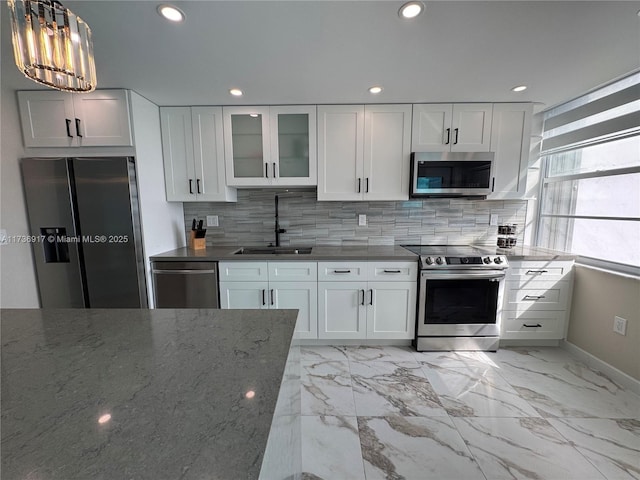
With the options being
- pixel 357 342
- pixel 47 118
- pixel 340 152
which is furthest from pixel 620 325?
pixel 47 118

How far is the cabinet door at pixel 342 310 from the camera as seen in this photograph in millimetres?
2436

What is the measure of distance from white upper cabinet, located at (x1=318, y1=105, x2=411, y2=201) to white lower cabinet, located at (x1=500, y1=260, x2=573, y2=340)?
131cm

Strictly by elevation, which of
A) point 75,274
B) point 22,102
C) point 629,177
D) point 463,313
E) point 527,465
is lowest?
point 527,465

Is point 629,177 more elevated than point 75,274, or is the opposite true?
point 629,177

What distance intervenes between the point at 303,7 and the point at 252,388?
1.66 meters

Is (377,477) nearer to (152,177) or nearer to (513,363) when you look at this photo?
(513,363)

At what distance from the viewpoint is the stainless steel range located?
2346mm

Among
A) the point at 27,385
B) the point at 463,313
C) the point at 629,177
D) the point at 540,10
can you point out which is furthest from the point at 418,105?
the point at 27,385

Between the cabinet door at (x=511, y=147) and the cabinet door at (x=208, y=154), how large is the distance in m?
2.66

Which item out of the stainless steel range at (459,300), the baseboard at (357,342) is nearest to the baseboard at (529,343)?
the stainless steel range at (459,300)

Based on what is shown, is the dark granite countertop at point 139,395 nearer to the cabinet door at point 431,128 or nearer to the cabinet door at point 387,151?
the cabinet door at point 387,151

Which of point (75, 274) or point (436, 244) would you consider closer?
point (75, 274)

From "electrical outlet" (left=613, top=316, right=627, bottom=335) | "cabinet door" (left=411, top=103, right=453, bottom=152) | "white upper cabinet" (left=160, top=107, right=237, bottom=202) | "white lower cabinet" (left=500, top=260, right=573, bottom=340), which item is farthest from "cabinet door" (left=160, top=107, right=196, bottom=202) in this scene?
"electrical outlet" (left=613, top=316, right=627, bottom=335)

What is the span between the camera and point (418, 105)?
248 centimetres
